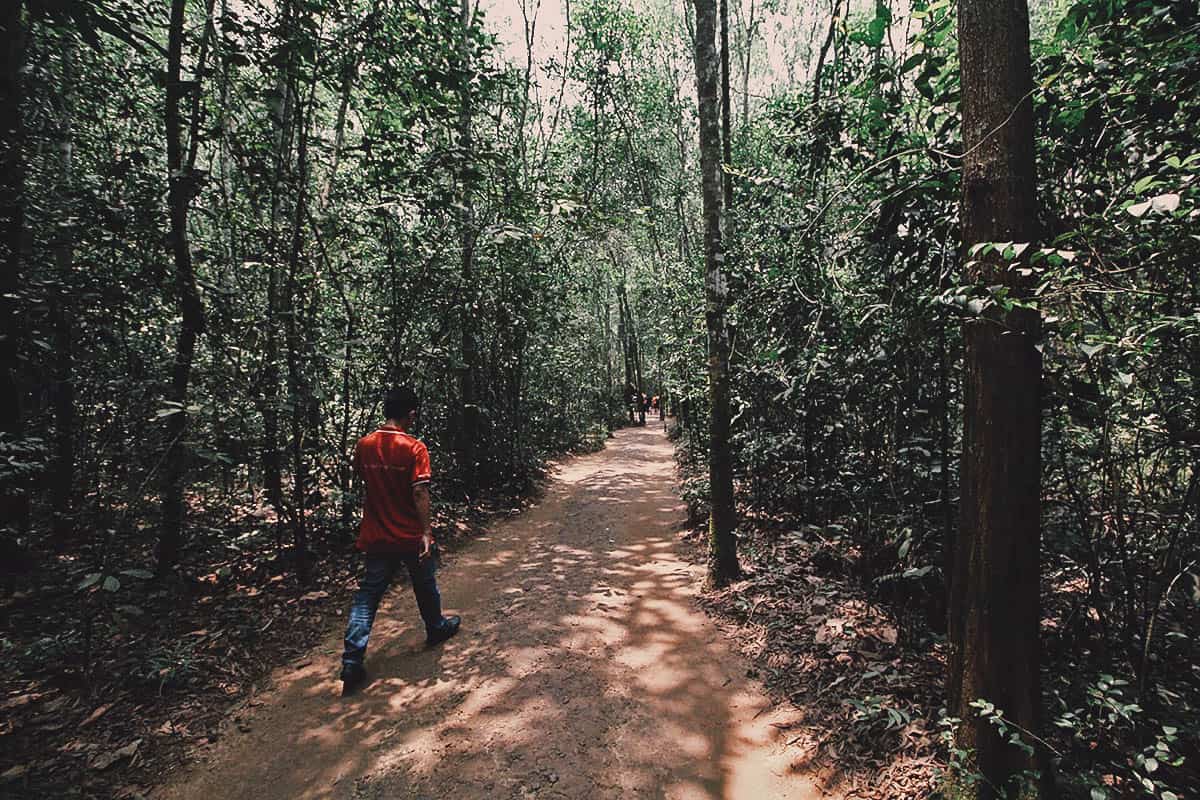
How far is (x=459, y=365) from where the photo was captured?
7.05 meters

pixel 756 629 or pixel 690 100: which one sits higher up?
pixel 690 100

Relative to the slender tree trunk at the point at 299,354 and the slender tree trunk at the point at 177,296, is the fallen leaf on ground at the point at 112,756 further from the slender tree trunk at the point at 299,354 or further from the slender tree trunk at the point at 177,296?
the slender tree trunk at the point at 299,354

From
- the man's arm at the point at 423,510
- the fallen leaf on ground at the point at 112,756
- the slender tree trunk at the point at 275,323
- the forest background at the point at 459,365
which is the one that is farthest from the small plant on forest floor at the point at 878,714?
the slender tree trunk at the point at 275,323

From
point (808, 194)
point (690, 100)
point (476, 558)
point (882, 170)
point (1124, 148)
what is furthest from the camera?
Answer: point (690, 100)

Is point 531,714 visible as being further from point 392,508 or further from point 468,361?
point 468,361

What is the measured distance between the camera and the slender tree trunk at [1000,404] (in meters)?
2.20

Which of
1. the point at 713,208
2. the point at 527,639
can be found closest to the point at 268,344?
the point at 527,639

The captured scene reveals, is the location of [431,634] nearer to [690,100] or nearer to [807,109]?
[807,109]

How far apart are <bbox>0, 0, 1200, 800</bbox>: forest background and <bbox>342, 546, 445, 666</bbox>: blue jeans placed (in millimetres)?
1044

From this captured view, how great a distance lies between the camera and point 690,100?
17.5m

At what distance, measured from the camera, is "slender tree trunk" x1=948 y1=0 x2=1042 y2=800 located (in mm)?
2199

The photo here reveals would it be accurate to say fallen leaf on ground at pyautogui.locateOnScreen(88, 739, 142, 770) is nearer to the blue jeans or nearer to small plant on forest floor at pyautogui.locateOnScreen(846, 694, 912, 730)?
the blue jeans

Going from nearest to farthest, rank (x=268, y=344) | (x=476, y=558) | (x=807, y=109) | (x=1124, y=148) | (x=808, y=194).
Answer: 1. (x=1124, y=148)
2. (x=807, y=109)
3. (x=808, y=194)
4. (x=268, y=344)
5. (x=476, y=558)

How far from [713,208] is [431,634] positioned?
203 inches
